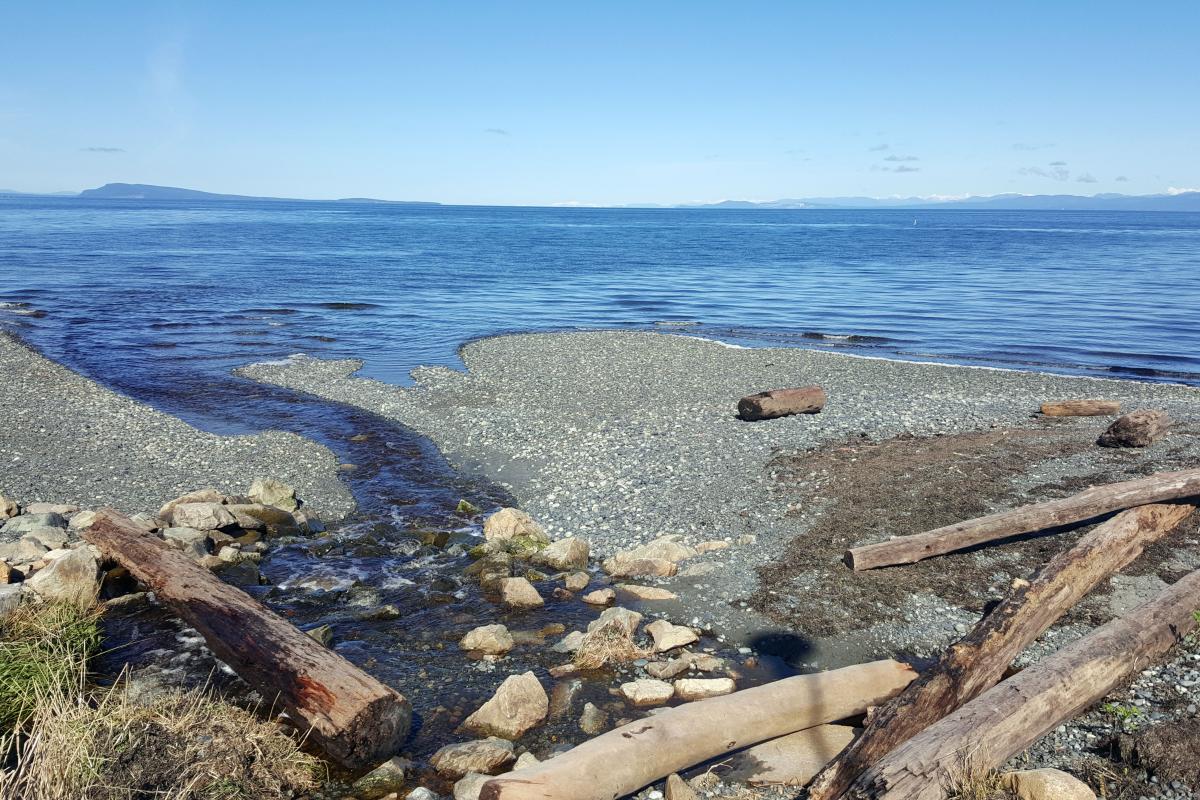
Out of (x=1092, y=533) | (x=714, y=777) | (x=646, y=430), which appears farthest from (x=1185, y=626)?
(x=646, y=430)

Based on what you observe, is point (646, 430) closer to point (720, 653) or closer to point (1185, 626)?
point (720, 653)

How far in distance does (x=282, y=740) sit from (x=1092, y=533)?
31.3 feet

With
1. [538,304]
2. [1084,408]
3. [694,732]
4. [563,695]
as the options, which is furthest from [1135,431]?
[538,304]

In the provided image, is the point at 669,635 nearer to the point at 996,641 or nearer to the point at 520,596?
the point at 520,596

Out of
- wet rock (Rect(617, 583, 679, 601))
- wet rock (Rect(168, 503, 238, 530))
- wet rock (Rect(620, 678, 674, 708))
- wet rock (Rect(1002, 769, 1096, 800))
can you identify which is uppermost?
wet rock (Rect(1002, 769, 1096, 800))

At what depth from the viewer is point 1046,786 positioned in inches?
243

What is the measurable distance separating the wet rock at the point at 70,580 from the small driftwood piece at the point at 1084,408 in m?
20.0

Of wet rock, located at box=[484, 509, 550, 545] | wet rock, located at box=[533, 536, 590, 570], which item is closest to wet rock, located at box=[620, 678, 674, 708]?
wet rock, located at box=[533, 536, 590, 570]

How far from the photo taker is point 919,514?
42.1 feet

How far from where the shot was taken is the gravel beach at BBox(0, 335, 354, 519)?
1528 cm

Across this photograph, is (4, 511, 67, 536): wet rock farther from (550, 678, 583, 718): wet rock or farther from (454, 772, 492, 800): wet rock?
(454, 772, 492, 800): wet rock

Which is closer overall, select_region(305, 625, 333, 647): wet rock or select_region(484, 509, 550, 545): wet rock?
select_region(305, 625, 333, 647): wet rock

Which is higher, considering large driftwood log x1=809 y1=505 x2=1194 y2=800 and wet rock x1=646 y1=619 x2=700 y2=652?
large driftwood log x1=809 y1=505 x2=1194 y2=800

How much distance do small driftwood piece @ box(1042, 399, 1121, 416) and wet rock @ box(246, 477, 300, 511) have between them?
17.4m
